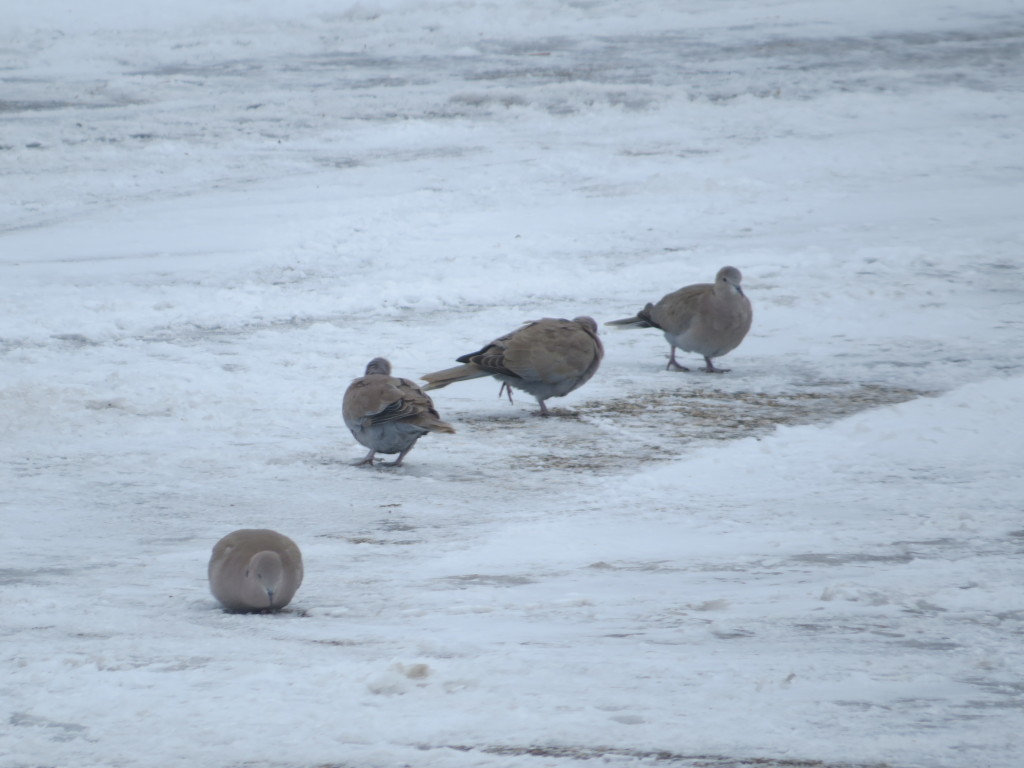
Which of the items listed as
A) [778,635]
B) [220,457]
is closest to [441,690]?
[778,635]

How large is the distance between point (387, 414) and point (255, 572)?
1786mm

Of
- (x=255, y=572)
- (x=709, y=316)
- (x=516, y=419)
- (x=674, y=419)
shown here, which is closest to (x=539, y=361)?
(x=516, y=419)

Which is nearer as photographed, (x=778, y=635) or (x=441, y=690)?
(x=441, y=690)

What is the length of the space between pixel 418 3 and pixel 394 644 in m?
17.5

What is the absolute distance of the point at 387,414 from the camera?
215 inches

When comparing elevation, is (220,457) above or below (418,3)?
below

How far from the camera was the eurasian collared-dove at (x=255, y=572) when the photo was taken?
3.74m

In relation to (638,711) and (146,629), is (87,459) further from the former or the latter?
(638,711)

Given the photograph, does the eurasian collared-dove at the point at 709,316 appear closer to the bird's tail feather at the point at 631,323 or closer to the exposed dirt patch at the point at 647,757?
the bird's tail feather at the point at 631,323

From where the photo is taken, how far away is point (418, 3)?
19656 mm

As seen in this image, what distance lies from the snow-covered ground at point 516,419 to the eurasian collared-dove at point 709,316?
237 mm

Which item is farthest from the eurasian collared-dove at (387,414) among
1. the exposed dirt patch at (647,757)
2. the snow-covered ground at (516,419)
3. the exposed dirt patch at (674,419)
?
the exposed dirt patch at (647,757)

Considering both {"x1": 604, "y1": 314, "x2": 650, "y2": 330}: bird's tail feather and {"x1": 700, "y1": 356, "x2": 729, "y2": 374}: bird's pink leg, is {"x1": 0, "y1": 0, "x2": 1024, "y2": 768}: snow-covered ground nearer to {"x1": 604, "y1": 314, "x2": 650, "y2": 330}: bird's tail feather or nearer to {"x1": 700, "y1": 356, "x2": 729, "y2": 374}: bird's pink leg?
{"x1": 700, "y1": 356, "x2": 729, "y2": 374}: bird's pink leg

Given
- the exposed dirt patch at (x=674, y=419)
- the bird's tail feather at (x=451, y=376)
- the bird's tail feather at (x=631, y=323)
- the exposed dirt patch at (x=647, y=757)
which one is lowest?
the exposed dirt patch at (x=647, y=757)
